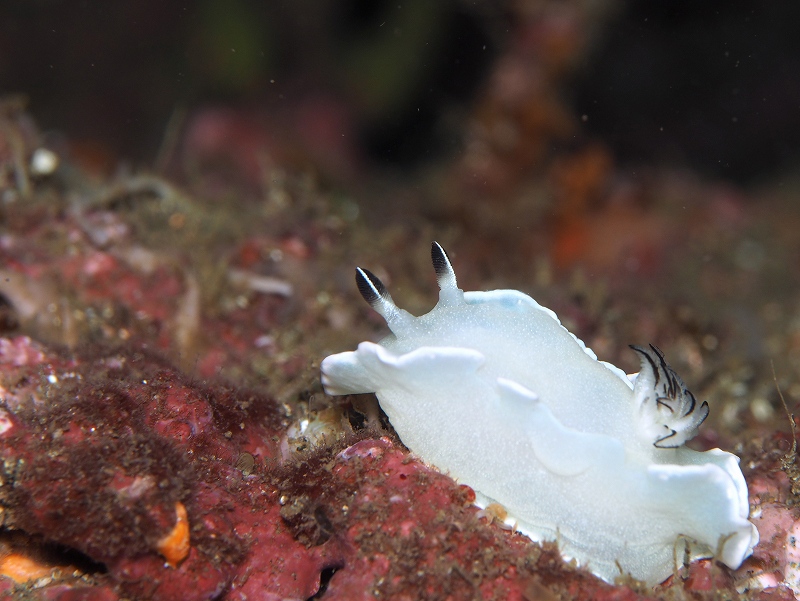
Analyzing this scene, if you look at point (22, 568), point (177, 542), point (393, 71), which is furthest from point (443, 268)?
point (393, 71)

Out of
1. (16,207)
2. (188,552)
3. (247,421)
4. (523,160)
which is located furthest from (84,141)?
(188,552)

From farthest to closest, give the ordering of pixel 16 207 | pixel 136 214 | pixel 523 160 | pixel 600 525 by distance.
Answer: pixel 523 160
pixel 136 214
pixel 16 207
pixel 600 525

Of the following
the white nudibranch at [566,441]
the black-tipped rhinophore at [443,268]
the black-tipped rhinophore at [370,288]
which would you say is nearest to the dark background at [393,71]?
the black-tipped rhinophore at [443,268]

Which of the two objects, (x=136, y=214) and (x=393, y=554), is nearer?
(x=393, y=554)

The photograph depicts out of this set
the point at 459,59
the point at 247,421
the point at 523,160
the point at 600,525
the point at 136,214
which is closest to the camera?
the point at 600,525

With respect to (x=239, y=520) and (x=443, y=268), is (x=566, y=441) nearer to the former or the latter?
(x=443, y=268)

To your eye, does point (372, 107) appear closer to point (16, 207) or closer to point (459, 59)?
point (459, 59)
